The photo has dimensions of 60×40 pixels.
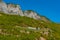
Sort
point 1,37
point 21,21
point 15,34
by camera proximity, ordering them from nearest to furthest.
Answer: point 1,37
point 15,34
point 21,21

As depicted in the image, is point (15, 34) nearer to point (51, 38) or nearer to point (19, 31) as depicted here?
point (19, 31)

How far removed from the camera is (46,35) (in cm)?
2886

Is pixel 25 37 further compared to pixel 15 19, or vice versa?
pixel 15 19


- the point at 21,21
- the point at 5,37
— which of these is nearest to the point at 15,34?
the point at 5,37

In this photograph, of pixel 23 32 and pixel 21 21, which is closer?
pixel 23 32

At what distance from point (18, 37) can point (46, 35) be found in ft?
15.5

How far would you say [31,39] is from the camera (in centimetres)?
2500

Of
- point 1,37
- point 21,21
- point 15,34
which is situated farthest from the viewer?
point 21,21

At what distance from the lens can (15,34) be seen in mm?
27297

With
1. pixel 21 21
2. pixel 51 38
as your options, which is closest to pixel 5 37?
pixel 51 38

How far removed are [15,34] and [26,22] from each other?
30.6ft

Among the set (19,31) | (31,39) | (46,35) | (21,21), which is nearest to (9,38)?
(31,39)

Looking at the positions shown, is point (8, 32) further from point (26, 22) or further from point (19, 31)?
point (26, 22)

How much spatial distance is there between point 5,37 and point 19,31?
13.3 feet
